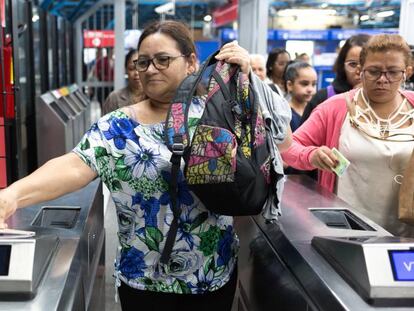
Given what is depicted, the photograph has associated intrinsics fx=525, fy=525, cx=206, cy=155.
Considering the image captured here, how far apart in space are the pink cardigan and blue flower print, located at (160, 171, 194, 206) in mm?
567

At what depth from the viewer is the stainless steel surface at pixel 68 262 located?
102cm

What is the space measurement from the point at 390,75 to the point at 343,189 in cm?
42

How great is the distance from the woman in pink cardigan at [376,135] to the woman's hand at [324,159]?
14 millimetres

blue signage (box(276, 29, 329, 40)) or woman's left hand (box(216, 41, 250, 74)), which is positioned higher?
blue signage (box(276, 29, 329, 40))

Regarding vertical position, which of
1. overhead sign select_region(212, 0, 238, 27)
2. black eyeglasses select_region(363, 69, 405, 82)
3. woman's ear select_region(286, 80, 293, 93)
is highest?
overhead sign select_region(212, 0, 238, 27)

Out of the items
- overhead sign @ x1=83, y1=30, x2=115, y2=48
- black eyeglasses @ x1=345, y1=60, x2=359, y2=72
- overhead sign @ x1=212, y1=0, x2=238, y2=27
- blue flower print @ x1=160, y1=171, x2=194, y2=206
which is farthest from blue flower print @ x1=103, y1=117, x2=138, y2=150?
A: overhead sign @ x1=83, y1=30, x2=115, y2=48

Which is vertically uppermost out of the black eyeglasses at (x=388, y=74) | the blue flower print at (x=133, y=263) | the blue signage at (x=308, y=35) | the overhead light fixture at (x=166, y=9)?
the overhead light fixture at (x=166, y=9)

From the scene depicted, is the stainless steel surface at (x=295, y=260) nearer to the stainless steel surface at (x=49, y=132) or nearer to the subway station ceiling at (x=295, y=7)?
the stainless steel surface at (x=49, y=132)

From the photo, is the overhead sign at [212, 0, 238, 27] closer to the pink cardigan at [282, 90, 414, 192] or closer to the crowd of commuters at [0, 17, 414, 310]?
the pink cardigan at [282, 90, 414, 192]

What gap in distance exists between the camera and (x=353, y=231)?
4.77 ft

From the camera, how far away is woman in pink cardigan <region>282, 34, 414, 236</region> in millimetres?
1724

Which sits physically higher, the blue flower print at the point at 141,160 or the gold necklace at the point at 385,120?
the gold necklace at the point at 385,120

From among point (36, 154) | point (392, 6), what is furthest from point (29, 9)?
point (392, 6)

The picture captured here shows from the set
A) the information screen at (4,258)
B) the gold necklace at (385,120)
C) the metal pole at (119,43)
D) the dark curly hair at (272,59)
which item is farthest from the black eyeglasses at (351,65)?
the metal pole at (119,43)
